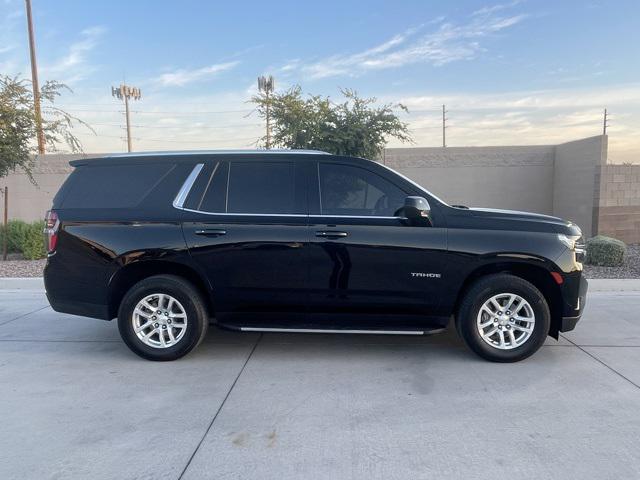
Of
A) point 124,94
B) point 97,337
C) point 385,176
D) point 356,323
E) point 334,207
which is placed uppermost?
point 124,94

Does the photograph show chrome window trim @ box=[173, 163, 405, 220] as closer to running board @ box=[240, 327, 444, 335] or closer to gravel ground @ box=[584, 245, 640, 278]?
running board @ box=[240, 327, 444, 335]

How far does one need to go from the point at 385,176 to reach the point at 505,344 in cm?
202

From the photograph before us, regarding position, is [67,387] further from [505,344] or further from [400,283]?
[505,344]

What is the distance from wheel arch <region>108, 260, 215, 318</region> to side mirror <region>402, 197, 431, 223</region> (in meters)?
2.08

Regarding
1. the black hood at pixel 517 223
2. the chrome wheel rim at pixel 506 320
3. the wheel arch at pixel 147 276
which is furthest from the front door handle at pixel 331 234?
the chrome wheel rim at pixel 506 320

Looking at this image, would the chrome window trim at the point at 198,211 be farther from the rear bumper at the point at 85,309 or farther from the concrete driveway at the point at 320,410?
the concrete driveway at the point at 320,410

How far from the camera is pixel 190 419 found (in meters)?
3.78

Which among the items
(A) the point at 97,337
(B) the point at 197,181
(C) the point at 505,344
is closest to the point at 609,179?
(C) the point at 505,344

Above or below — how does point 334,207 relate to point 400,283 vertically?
above

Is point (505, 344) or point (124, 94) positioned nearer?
point (505, 344)

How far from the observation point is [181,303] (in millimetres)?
4949

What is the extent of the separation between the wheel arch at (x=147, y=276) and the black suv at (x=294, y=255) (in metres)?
0.01

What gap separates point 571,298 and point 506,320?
0.65 meters

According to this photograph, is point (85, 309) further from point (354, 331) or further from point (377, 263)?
point (377, 263)
